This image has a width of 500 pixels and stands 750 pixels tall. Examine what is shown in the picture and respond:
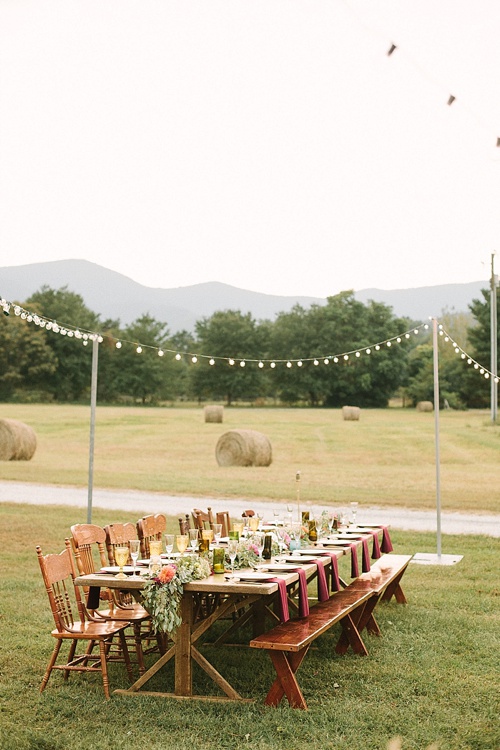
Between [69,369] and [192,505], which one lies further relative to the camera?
[69,369]

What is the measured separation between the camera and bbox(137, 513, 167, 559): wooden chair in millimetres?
8312

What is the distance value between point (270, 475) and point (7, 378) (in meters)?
33.5

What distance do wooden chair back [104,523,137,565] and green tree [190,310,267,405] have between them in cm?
5063

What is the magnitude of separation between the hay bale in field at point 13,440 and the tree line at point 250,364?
23822 mm

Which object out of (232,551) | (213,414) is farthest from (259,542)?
(213,414)

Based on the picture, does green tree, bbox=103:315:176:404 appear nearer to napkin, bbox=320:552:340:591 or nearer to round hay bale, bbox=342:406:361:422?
round hay bale, bbox=342:406:361:422

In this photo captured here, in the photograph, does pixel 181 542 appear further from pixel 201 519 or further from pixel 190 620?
pixel 201 519

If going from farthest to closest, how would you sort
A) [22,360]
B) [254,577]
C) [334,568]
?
[22,360] < [334,568] < [254,577]

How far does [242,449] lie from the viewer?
27.4 meters

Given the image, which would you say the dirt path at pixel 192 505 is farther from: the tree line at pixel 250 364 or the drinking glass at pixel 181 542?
the tree line at pixel 250 364

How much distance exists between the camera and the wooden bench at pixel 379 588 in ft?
25.6

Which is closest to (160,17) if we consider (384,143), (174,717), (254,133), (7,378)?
(384,143)

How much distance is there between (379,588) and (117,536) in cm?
243

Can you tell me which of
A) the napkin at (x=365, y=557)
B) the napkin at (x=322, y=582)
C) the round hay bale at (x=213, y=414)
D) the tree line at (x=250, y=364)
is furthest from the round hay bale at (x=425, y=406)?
the napkin at (x=322, y=582)
